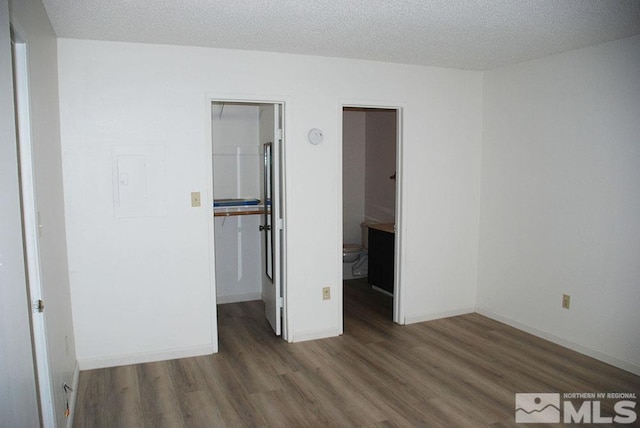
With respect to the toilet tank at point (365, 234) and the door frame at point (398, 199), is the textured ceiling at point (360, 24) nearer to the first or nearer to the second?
the door frame at point (398, 199)

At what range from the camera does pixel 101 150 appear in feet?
11.5

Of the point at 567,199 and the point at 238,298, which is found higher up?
the point at 567,199

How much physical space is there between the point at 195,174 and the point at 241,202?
1.31 m

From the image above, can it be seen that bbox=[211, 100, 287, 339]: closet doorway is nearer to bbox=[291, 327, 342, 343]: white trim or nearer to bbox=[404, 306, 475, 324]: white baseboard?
bbox=[291, 327, 342, 343]: white trim

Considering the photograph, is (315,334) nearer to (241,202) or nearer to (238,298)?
(238,298)

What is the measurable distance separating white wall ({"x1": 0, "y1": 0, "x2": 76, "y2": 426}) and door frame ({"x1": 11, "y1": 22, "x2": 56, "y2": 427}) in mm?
71

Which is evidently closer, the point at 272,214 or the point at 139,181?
the point at 139,181

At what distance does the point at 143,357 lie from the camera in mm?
3725

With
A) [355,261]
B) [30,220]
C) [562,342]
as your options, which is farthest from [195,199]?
[562,342]

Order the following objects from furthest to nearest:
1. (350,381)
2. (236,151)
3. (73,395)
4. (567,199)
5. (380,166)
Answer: (380,166) → (236,151) → (567,199) → (350,381) → (73,395)

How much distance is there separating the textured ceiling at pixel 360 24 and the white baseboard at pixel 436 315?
2425mm

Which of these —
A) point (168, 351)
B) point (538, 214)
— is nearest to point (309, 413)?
point (168, 351)

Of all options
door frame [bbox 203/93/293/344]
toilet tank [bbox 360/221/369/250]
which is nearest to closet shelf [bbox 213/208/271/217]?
door frame [bbox 203/93/293/344]

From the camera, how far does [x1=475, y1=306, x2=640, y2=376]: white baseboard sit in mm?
3533
